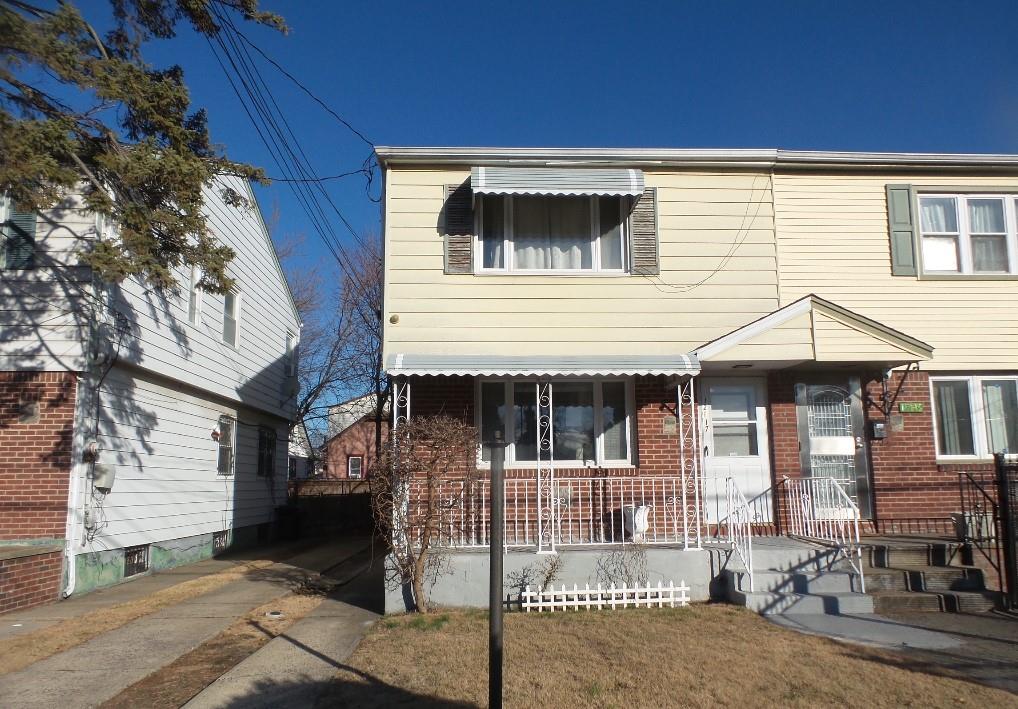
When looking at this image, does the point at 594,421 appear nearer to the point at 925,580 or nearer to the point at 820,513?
the point at 820,513

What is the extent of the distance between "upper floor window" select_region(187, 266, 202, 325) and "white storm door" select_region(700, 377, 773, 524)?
9.05m

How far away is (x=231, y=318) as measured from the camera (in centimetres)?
1630

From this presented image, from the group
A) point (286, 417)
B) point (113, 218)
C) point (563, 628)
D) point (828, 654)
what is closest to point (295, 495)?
point (286, 417)

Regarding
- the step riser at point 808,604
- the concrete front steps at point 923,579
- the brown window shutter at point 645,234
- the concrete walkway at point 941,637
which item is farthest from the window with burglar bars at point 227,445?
the concrete front steps at point 923,579

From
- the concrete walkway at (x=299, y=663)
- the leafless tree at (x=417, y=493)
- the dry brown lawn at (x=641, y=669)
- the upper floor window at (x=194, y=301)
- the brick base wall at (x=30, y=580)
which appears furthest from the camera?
the upper floor window at (x=194, y=301)

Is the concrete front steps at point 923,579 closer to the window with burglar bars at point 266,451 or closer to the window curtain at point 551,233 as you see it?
the window curtain at point 551,233

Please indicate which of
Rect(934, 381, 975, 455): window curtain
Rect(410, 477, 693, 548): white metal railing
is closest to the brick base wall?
Rect(410, 477, 693, 548): white metal railing

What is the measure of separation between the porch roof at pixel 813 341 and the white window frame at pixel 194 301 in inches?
359

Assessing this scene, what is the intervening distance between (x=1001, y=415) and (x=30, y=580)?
41.3ft

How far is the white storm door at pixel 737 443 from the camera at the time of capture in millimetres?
10359

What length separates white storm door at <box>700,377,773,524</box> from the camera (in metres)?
10.4

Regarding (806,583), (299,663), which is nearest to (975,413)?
(806,583)

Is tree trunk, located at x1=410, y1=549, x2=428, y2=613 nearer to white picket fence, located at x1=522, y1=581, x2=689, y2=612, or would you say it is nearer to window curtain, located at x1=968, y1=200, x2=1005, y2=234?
white picket fence, located at x1=522, y1=581, x2=689, y2=612

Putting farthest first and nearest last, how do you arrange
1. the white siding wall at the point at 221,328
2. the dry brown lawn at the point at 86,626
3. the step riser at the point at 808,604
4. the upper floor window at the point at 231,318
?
1. the upper floor window at the point at 231,318
2. the white siding wall at the point at 221,328
3. the step riser at the point at 808,604
4. the dry brown lawn at the point at 86,626
